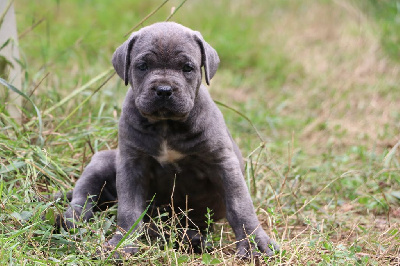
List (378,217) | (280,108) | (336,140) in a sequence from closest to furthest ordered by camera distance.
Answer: (378,217)
(336,140)
(280,108)

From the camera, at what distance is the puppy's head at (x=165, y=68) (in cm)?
429

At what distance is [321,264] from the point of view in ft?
13.7

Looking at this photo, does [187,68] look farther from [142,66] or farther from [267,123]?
[267,123]

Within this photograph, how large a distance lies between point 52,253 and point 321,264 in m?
1.80

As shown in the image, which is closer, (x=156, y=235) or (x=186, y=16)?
(x=156, y=235)

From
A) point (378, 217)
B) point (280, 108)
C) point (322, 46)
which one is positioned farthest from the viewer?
point (322, 46)

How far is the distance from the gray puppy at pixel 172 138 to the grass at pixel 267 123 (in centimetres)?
21

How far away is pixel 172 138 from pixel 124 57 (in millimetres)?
697

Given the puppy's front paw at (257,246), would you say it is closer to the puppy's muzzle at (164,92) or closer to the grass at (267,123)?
the grass at (267,123)

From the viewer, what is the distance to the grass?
4.52 meters

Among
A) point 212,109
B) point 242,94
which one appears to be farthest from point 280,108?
point 212,109

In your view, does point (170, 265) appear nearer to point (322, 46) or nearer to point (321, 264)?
point (321, 264)

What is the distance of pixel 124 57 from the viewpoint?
4.65m

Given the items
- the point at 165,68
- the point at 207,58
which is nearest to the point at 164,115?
the point at 165,68
